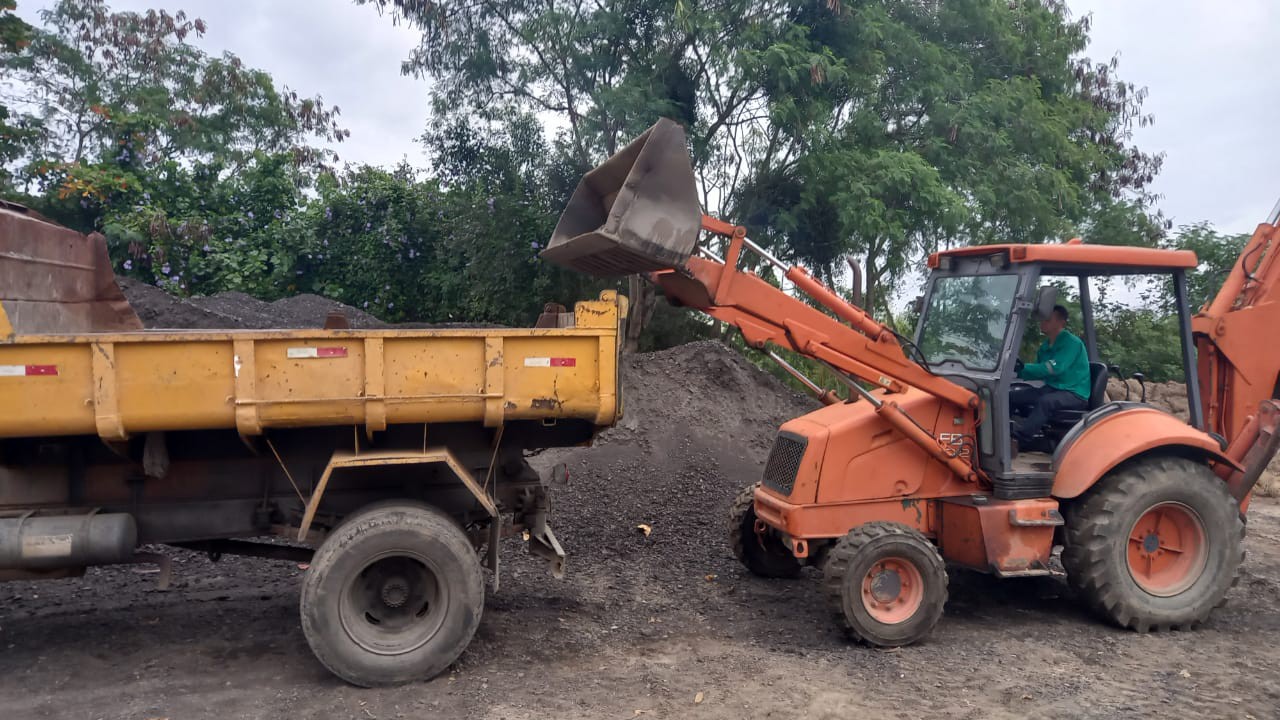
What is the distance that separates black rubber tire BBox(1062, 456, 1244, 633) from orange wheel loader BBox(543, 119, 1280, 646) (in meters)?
0.01

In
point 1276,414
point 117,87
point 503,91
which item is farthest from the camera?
point 117,87

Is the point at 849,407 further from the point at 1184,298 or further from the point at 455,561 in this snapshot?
the point at 455,561

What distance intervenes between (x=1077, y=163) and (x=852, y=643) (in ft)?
33.0

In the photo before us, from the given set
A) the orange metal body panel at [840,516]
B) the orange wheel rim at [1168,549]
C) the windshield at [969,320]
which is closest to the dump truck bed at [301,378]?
the orange metal body panel at [840,516]

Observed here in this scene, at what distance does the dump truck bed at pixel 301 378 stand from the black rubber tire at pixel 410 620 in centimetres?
55

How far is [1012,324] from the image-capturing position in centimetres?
569

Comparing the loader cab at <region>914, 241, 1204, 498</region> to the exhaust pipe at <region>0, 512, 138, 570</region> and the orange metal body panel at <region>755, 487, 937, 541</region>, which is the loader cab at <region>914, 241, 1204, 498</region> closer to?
the orange metal body panel at <region>755, 487, 937, 541</region>

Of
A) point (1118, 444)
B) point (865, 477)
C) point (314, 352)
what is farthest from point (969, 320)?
point (314, 352)

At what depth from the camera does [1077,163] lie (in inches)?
514

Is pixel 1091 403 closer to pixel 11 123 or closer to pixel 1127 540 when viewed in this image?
pixel 1127 540

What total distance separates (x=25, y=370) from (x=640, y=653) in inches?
134

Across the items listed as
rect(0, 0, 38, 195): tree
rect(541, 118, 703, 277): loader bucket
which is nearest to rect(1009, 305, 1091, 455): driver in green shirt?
rect(541, 118, 703, 277): loader bucket

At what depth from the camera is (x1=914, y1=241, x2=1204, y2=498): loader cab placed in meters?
5.69

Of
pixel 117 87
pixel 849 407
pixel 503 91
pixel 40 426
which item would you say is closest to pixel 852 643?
pixel 849 407
